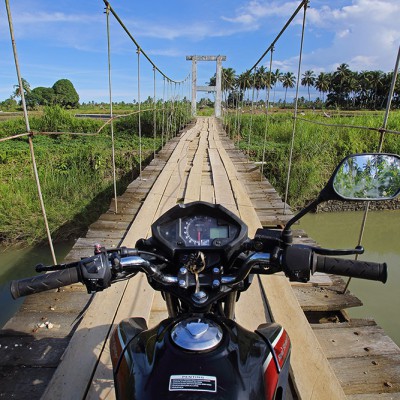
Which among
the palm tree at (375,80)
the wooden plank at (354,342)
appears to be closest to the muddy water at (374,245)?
the wooden plank at (354,342)

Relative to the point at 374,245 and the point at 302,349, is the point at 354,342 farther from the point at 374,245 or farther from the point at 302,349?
the point at 374,245

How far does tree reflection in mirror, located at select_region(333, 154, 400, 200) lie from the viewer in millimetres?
1021

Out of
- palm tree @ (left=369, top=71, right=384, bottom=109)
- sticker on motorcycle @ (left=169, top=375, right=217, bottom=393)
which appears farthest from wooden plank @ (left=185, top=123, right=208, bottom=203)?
palm tree @ (left=369, top=71, right=384, bottom=109)

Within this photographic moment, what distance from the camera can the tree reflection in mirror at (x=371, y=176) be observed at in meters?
1.02

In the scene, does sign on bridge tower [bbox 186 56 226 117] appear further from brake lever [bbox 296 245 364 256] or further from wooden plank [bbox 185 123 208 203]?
brake lever [bbox 296 245 364 256]

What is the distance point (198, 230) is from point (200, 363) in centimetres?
46

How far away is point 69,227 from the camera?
21.2ft

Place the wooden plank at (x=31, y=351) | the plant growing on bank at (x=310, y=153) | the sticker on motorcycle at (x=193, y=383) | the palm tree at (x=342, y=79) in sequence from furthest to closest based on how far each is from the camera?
the palm tree at (x=342, y=79) < the plant growing on bank at (x=310, y=153) < the wooden plank at (x=31, y=351) < the sticker on motorcycle at (x=193, y=383)

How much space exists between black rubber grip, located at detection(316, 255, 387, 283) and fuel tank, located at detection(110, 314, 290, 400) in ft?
0.81

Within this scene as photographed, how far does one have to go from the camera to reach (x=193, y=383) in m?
0.67

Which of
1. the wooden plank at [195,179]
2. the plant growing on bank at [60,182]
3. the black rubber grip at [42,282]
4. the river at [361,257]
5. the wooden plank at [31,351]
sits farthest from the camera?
the plant growing on bank at [60,182]

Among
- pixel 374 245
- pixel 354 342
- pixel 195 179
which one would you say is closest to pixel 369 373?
pixel 354 342

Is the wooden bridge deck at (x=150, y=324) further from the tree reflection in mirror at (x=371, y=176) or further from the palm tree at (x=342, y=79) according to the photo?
the palm tree at (x=342, y=79)

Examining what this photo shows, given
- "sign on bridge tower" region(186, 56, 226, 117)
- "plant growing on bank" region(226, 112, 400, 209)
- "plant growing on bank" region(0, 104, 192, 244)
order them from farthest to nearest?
"sign on bridge tower" region(186, 56, 226, 117)
"plant growing on bank" region(226, 112, 400, 209)
"plant growing on bank" region(0, 104, 192, 244)
